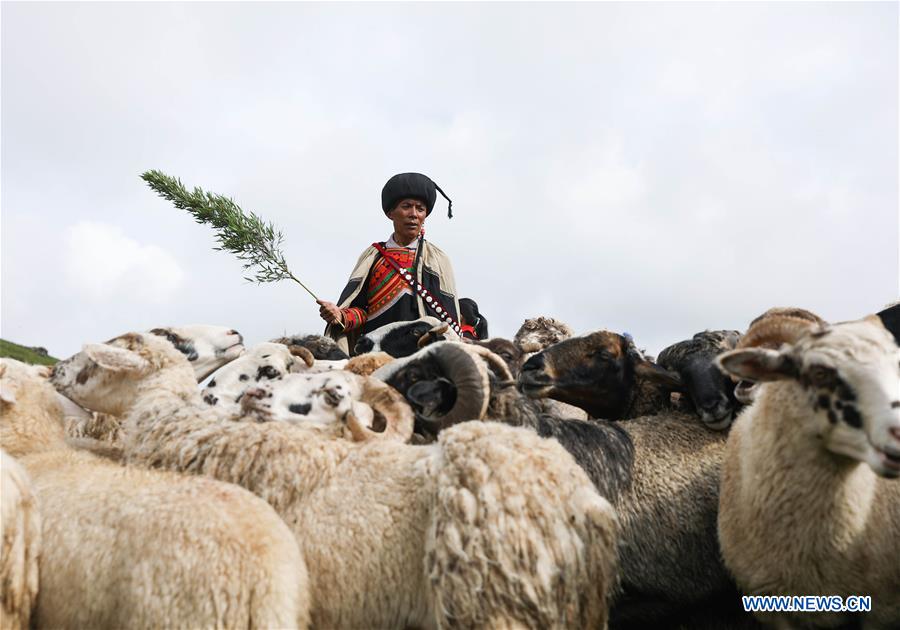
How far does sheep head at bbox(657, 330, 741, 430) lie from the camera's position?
19.7ft

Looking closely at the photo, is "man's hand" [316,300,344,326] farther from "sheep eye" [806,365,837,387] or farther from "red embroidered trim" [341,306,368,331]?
"sheep eye" [806,365,837,387]

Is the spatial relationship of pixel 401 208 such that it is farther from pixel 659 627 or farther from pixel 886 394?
pixel 886 394

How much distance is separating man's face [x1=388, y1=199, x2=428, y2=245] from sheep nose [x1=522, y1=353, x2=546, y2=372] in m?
3.89

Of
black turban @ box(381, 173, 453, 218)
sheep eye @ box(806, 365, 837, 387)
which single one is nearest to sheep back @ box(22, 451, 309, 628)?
sheep eye @ box(806, 365, 837, 387)

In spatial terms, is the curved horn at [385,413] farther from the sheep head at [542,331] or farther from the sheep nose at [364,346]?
the sheep head at [542,331]

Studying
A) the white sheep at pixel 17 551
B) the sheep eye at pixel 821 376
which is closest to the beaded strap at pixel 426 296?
the sheep eye at pixel 821 376

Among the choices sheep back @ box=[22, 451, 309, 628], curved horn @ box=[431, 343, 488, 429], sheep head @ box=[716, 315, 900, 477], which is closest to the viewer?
sheep back @ box=[22, 451, 309, 628]

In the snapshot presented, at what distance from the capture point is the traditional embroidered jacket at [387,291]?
9445 mm

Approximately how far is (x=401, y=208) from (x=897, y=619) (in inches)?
283

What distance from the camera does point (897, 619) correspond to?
4.30 meters

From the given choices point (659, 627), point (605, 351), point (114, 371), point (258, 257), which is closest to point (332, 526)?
point (114, 371)

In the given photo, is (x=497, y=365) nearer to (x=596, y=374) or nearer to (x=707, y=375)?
(x=596, y=374)

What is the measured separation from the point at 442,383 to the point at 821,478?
8.27ft

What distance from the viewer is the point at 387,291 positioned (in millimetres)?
9531
